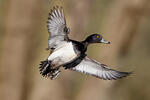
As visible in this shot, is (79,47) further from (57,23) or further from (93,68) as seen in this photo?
(93,68)

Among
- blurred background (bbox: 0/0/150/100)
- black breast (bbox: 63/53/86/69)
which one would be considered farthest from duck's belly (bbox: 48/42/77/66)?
blurred background (bbox: 0/0/150/100)

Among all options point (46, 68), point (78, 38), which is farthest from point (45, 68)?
point (78, 38)

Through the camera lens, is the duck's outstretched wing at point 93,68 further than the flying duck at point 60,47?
Yes

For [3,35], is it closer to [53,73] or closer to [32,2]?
[32,2]

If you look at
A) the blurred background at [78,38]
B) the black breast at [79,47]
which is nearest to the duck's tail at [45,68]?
the black breast at [79,47]

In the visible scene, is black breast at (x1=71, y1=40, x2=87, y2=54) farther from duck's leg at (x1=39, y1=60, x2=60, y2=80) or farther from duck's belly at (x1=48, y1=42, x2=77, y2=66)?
duck's leg at (x1=39, y1=60, x2=60, y2=80)

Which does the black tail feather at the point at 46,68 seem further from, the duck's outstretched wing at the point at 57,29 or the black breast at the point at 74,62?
the black breast at the point at 74,62
